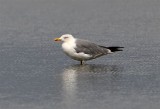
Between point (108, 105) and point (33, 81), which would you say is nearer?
point (108, 105)

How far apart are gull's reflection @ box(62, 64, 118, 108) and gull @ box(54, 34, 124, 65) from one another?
10.5 inches

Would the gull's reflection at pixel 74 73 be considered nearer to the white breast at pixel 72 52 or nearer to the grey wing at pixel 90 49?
the white breast at pixel 72 52

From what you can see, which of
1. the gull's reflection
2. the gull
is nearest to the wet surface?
the gull's reflection

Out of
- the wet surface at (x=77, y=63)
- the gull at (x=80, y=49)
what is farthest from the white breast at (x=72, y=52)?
the wet surface at (x=77, y=63)

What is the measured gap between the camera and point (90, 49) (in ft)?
48.0

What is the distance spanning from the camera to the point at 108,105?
1037cm

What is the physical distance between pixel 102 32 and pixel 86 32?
534 mm

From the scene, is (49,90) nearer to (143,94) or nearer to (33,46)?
(143,94)

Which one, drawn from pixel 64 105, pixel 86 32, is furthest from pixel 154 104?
pixel 86 32

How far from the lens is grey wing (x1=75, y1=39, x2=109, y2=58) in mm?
14500

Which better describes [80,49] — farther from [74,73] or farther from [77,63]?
[74,73]

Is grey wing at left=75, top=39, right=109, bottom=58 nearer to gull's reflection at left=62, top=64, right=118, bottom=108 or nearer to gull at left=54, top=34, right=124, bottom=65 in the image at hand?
gull at left=54, top=34, right=124, bottom=65

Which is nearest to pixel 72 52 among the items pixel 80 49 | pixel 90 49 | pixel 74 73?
pixel 80 49

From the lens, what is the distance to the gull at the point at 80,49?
14367mm
